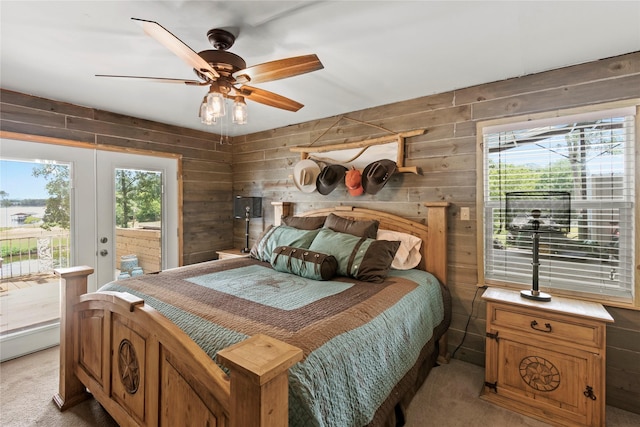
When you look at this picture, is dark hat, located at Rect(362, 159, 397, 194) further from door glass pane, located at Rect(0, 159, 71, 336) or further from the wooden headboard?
door glass pane, located at Rect(0, 159, 71, 336)

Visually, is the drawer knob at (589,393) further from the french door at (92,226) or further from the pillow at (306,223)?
the french door at (92,226)

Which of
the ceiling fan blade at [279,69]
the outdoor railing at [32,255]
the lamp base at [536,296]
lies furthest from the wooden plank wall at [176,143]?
the lamp base at [536,296]

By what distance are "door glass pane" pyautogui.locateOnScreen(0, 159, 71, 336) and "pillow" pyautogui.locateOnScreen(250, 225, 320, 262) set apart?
1.94 meters

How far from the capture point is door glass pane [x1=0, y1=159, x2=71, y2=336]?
2.70 m

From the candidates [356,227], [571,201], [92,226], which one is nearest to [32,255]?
[92,226]

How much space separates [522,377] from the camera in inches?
78.7

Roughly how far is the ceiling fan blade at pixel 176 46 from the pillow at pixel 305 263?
1375 millimetres

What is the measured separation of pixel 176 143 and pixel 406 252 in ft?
10.2

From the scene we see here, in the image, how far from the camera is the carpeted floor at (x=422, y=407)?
1.87 meters

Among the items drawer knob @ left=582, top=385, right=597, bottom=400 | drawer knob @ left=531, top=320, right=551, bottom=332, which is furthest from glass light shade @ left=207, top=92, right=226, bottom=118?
drawer knob @ left=582, top=385, right=597, bottom=400

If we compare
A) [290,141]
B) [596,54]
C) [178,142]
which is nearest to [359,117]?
[290,141]

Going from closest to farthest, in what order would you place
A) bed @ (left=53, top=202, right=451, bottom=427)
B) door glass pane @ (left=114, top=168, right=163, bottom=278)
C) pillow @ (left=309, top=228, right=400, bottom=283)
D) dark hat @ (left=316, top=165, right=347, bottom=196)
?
bed @ (left=53, top=202, right=451, bottom=427) → pillow @ (left=309, top=228, right=400, bottom=283) → dark hat @ (left=316, top=165, right=347, bottom=196) → door glass pane @ (left=114, top=168, right=163, bottom=278)

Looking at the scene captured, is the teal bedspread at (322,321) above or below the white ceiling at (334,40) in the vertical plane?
below

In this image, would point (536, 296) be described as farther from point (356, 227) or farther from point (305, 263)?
point (305, 263)
